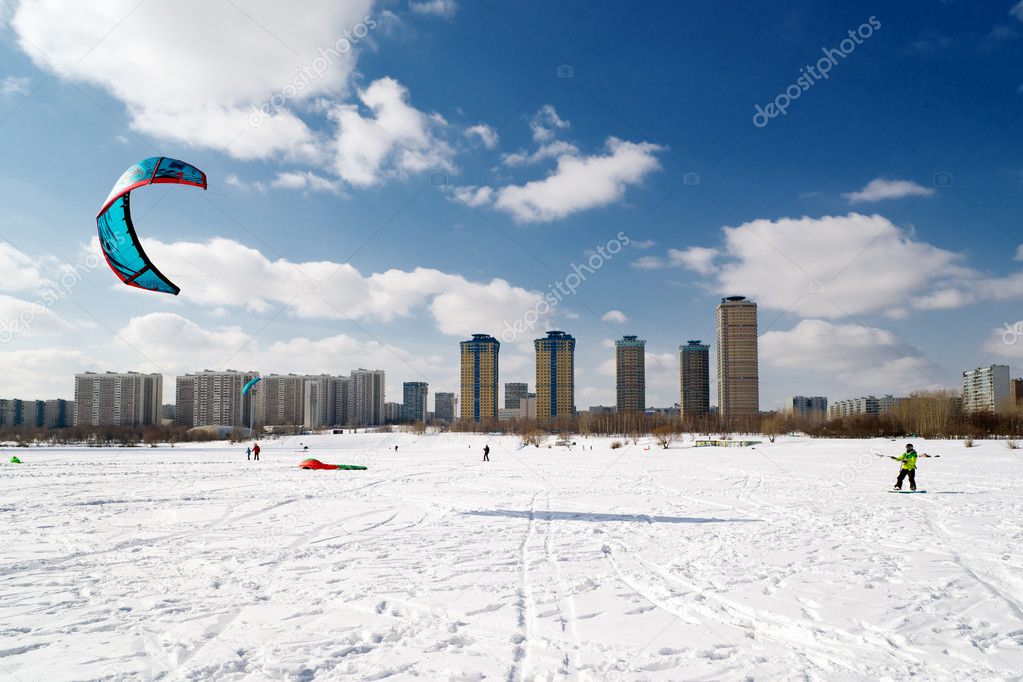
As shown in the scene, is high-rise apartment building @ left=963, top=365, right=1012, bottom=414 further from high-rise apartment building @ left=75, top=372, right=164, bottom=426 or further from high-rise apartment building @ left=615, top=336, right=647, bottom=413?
high-rise apartment building @ left=75, top=372, right=164, bottom=426

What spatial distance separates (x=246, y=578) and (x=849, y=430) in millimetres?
70677

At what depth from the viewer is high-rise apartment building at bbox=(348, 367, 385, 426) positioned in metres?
139

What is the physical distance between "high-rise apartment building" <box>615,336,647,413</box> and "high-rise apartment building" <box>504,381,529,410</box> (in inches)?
1689

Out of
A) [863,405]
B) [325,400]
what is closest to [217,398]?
[325,400]

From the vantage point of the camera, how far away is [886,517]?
42.3 ft

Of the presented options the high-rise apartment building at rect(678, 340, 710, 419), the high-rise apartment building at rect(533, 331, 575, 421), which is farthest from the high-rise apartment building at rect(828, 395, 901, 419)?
the high-rise apartment building at rect(533, 331, 575, 421)

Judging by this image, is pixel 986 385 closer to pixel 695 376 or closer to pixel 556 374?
pixel 695 376

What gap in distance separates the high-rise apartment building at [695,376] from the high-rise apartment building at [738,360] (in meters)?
3.93

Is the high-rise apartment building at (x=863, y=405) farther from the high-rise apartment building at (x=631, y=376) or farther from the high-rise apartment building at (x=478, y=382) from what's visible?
the high-rise apartment building at (x=478, y=382)

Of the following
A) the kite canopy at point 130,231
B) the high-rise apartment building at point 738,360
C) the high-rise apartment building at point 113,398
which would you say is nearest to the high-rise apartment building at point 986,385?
the high-rise apartment building at point 738,360

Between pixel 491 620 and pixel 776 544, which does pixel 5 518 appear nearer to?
pixel 491 620

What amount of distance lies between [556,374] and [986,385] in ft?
293

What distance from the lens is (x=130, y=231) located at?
11.4 metres

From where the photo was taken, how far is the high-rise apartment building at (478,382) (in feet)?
391
